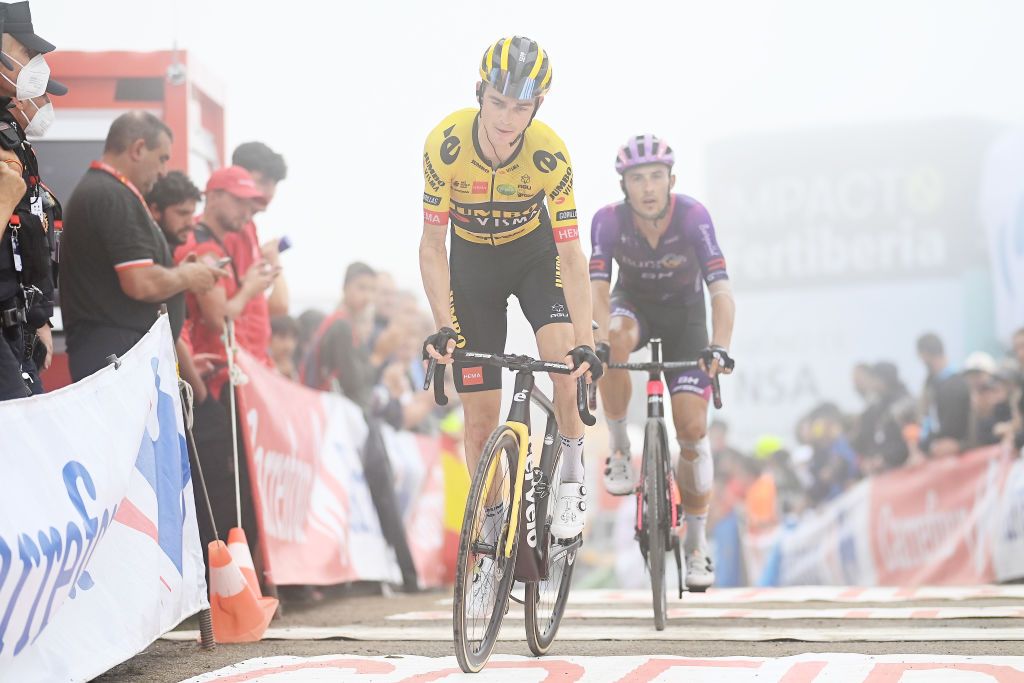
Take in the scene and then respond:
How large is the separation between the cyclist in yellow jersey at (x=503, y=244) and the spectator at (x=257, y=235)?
7.46 ft

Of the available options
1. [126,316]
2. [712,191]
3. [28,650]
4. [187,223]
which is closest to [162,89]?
[187,223]

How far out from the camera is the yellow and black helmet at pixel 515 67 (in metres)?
5.26

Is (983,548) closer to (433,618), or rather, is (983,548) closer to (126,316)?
(433,618)

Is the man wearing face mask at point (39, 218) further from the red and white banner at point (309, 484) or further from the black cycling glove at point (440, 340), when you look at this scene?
the red and white banner at point (309, 484)

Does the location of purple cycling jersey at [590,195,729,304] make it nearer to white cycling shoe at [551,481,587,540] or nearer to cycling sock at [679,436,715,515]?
cycling sock at [679,436,715,515]

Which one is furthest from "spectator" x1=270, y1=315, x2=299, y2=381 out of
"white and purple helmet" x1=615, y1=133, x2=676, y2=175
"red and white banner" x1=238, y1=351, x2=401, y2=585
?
"white and purple helmet" x1=615, y1=133, x2=676, y2=175

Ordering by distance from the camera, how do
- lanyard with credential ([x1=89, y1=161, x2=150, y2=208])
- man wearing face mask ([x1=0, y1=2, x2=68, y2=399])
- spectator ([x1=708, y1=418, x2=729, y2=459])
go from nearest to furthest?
man wearing face mask ([x1=0, y1=2, x2=68, y2=399])
lanyard with credential ([x1=89, y1=161, x2=150, y2=208])
spectator ([x1=708, y1=418, x2=729, y2=459])

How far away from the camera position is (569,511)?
5.66 m

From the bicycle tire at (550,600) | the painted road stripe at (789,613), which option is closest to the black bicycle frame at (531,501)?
the bicycle tire at (550,600)

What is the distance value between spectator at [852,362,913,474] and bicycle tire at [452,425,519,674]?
33.7ft

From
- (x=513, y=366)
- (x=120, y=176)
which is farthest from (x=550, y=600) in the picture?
(x=120, y=176)

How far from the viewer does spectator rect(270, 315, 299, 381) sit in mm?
9930

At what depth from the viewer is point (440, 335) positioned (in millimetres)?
4977

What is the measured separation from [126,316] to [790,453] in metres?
14.4
